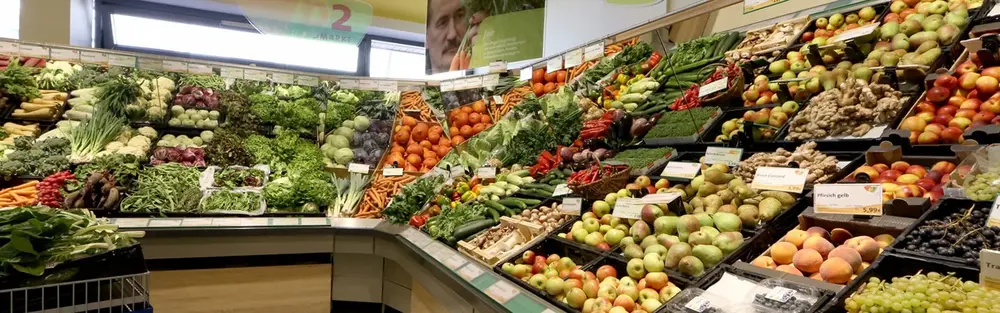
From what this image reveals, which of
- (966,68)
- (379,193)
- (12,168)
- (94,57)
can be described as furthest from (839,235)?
(94,57)

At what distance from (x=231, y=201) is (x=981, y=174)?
4.24 meters

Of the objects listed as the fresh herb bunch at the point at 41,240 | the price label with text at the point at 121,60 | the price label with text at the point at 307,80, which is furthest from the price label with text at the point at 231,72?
the fresh herb bunch at the point at 41,240

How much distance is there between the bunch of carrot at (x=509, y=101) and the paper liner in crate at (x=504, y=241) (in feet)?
7.33

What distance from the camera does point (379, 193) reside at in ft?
15.6

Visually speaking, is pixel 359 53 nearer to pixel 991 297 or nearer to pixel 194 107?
pixel 194 107

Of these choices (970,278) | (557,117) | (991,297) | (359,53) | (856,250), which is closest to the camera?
(991,297)

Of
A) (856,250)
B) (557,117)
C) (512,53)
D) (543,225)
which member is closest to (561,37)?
(512,53)

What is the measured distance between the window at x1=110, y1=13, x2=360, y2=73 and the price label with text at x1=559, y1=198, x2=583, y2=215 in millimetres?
6181

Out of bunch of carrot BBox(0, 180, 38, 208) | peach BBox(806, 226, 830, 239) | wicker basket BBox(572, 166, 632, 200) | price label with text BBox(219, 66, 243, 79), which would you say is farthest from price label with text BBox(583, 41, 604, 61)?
bunch of carrot BBox(0, 180, 38, 208)

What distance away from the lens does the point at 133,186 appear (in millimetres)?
4059

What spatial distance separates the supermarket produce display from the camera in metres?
1.71

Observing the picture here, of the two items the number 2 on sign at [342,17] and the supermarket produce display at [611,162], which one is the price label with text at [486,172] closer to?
the supermarket produce display at [611,162]

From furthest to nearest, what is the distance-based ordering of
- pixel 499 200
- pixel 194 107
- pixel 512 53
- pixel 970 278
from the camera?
pixel 512 53, pixel 194 107, pixel 499 200, pixel 970 278

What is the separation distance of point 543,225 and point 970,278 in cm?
182
